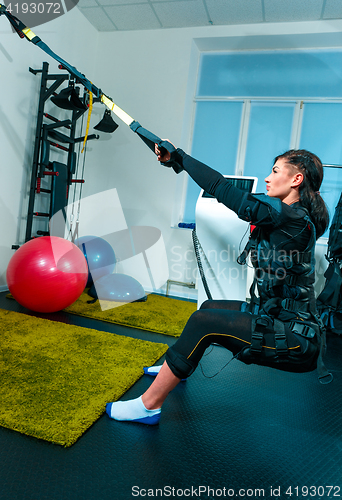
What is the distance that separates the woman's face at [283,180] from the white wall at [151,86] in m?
2.91

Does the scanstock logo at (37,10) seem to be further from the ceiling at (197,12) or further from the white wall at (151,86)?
the ceiling at (197,12)

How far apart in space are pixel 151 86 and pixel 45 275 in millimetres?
2985

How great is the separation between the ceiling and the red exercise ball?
9.88 ft

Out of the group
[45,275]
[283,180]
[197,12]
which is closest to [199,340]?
[283,180]

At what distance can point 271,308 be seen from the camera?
1.25m

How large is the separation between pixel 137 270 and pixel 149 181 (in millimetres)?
1156

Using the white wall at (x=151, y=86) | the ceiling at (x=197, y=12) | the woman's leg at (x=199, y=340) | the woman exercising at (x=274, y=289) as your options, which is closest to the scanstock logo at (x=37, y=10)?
the white wall at (x=151, y=86)

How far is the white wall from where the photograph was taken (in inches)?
157

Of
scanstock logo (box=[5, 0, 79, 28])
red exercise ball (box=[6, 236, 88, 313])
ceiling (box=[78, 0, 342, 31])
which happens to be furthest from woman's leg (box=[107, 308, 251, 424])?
ceiling (box=[78, 0, 342, 31])

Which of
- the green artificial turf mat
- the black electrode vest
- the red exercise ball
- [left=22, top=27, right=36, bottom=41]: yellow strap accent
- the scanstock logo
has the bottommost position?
the green artificial turf mat

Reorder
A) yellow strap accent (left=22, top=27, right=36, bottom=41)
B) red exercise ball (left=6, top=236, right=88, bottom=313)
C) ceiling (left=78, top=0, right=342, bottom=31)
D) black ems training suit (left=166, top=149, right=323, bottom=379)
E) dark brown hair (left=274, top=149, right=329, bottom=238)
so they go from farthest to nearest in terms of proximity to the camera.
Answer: ceiling (left=78, top=0, right=342, bottom=31) → red exercise ball (left=6, top=236, right=88, bottom=313) → yellow strap accent (left=22, top=27, right=36, bottom=41) → dark brown hair (left=274, top=149, right=329, bottom=238) → black ems training suit (left=166, top=149, right=323, bottom=379)

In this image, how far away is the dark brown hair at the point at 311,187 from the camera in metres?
1.30

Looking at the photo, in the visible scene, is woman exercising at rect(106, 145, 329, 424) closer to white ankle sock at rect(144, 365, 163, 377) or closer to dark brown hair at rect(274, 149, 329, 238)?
dark brown hair at rect(274, 149, 329, 238)

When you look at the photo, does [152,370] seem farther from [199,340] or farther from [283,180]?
[283,180]
